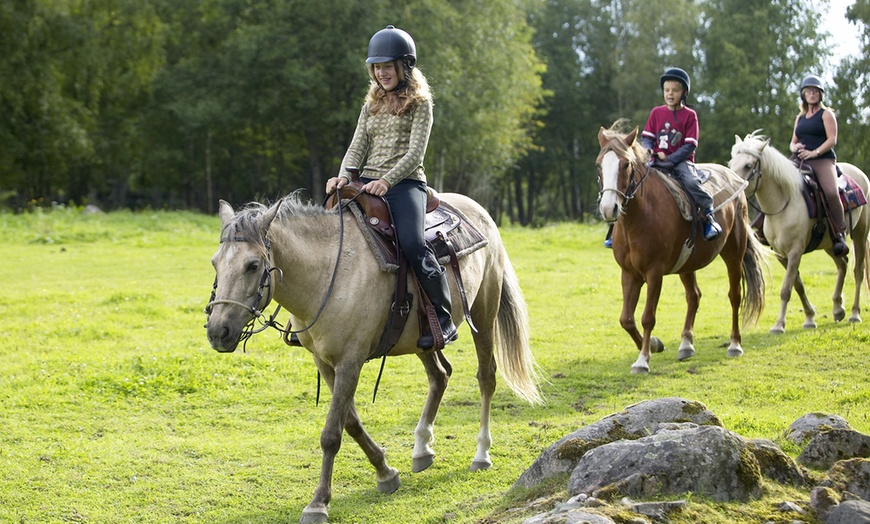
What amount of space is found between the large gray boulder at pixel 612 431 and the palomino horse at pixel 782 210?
6.64 meters

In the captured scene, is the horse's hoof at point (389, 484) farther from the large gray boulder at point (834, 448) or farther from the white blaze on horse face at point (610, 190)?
the white blaze on horse face at point (610, 190)

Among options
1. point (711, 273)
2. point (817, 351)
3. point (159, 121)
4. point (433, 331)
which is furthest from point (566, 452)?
point (159, 121)

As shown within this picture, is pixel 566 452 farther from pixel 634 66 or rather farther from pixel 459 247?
pixel 634 66

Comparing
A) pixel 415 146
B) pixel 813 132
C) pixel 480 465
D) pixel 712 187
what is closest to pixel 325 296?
pixel 415 146

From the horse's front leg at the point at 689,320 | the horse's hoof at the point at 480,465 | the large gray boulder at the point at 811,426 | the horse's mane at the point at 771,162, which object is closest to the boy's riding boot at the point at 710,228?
the horse's front leg at the point at 689,320

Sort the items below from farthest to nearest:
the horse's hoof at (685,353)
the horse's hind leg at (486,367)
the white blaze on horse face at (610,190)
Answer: the horse's hoof at (685,353) → the white blaze on horse face at (610,190) → the horse's hind leg at (486,367)

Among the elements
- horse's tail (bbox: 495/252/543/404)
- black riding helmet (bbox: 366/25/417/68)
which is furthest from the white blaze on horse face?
black riding helmet (bbox: 366/25/417/68)

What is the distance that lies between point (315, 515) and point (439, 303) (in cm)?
163

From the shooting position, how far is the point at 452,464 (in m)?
6.85

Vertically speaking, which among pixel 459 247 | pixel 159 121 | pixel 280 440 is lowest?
pixel 280 440

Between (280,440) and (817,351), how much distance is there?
6.43m

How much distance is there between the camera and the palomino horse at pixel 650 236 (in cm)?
920

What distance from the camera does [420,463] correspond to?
6727 mm

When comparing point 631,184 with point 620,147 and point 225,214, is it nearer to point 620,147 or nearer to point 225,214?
point 620,147
